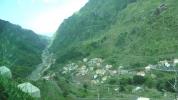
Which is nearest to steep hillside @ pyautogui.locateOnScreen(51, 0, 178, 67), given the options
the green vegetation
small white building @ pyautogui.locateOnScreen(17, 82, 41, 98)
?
small white building @ pyautogui.locateOnScreen(17, 82, 41, 98)

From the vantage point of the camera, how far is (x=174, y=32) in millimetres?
112562

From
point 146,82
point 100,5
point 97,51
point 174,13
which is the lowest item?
point 146,82

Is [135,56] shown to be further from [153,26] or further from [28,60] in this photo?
[28,60]

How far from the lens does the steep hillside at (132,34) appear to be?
4264 inches

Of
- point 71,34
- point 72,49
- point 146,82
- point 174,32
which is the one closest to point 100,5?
point 71,34

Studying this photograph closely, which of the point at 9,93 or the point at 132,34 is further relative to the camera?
the point at 132,34

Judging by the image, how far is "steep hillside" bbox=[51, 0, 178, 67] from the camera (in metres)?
108

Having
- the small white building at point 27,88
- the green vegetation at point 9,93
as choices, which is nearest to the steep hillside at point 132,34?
the small white building at point 27,88

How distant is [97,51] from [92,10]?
5913 cm

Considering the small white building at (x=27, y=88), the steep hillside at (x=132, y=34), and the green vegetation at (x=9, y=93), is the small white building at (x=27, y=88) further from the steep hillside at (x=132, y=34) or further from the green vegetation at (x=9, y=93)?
the steep hillside at (x=132, y=34)

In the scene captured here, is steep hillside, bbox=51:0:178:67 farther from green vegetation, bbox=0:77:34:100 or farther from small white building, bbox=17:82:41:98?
green vegetation, bbox=0:77:34:100

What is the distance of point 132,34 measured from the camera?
124250 millimetres

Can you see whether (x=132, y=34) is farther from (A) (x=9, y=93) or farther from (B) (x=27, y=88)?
(A) (x=9, y=93)

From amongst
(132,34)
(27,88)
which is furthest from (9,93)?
(132,34)
